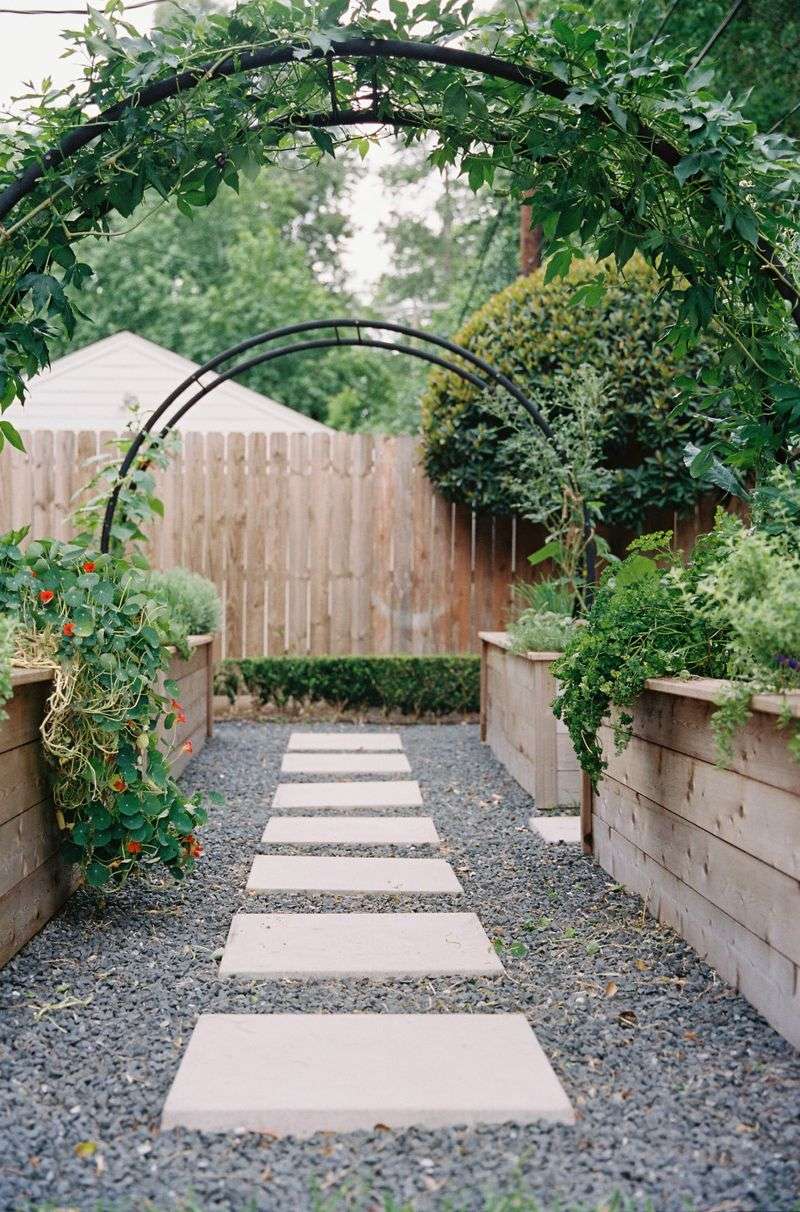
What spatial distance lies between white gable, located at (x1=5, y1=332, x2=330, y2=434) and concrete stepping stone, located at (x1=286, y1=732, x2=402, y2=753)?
5.98 metres

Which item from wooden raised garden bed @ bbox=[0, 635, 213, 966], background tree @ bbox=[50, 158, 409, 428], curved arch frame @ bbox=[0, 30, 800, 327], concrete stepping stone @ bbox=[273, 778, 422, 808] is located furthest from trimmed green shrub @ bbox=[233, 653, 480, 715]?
background tree @ bbox=[50, 158, 409, 428]

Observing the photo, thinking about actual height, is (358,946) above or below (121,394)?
below

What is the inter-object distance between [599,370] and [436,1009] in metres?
5.03

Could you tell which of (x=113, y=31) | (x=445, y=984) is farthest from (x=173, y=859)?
(x=113, y=31)

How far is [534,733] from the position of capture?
168 inches

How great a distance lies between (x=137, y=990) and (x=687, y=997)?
3.88 ft

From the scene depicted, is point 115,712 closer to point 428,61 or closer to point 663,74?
point 428,61

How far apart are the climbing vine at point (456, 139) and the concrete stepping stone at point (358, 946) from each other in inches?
54.7

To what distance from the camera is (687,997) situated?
226 cm

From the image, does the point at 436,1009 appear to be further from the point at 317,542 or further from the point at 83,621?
the point at 317,542

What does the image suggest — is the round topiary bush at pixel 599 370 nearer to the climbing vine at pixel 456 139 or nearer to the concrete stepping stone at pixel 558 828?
the concrete stepping stone at pixel 558 828

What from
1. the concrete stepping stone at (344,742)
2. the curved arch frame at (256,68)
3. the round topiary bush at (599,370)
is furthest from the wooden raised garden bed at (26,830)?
the round topiary bush at (599,370)

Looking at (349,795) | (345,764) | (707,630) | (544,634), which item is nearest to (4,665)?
(707,630)

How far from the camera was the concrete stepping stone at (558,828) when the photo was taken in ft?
12.2
